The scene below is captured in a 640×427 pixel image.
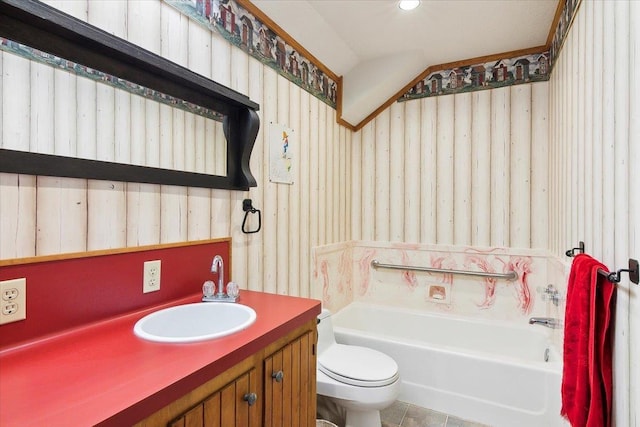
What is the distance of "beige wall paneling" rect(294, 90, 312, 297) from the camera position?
2.32m

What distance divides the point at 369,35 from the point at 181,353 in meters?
2.28

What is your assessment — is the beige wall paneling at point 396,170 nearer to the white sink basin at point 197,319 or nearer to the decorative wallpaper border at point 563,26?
the decorative wallpaper border at point 563,26

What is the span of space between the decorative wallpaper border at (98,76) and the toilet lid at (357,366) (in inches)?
57.8

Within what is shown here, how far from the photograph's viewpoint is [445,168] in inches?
111

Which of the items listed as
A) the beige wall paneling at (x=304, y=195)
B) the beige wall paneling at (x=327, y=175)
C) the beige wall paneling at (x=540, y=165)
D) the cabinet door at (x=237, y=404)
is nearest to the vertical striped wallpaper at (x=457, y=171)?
the beige wall paneling at (x=540, y=165)

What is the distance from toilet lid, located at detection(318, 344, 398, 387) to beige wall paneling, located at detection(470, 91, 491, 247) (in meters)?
1.34

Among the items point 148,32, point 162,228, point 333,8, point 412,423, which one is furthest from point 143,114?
point 412,423

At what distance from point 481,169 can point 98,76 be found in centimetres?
259

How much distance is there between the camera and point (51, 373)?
31.0 inches

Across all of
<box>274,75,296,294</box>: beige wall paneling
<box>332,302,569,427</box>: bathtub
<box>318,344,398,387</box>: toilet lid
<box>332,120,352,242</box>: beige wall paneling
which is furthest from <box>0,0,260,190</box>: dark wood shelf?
<box>332,302,569,427</box>: bathtub

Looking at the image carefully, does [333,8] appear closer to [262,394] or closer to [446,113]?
[446,113]

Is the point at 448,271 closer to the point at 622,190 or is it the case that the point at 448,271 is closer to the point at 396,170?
the point at 396,170

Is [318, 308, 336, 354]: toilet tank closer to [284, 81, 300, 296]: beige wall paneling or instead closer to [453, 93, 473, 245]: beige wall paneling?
[284, 81, 300, 296]: beige wall paneling

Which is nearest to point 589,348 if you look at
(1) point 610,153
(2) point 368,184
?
(1) point 610,153
